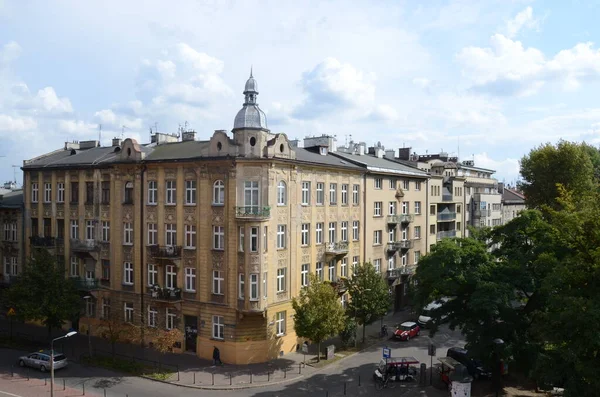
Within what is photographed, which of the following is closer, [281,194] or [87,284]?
[281,194]

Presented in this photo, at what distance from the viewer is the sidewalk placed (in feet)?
117

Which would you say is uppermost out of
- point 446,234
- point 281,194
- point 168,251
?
point 281,194

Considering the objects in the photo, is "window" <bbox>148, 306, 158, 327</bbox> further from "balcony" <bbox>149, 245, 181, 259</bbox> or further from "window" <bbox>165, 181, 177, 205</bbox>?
"window" <bbox>165, 181, 177, 205</bbox>

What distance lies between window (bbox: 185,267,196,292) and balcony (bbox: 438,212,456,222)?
126ft

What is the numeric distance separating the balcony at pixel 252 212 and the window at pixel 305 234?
6.14 m

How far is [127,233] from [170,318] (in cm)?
883

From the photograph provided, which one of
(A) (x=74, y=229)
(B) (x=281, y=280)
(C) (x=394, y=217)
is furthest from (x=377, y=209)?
(A) (x=74, y=229)

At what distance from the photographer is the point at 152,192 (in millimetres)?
44188

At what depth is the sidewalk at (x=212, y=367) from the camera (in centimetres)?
3566

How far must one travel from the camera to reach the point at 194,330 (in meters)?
42.1

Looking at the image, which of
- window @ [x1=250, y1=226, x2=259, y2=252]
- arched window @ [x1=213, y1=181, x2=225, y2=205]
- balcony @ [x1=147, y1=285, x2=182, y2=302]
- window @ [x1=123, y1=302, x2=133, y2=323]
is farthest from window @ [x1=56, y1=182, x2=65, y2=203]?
window @ [x1=250, y1=226, x2=259, y2=252]

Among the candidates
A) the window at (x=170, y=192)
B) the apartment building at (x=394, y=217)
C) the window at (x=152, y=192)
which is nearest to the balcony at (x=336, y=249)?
the apartment building at (x=394, y=217)

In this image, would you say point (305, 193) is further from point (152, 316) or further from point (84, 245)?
point (84, 245)

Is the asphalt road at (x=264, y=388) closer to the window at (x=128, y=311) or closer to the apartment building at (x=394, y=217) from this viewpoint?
the window at (x=128, y=311)
